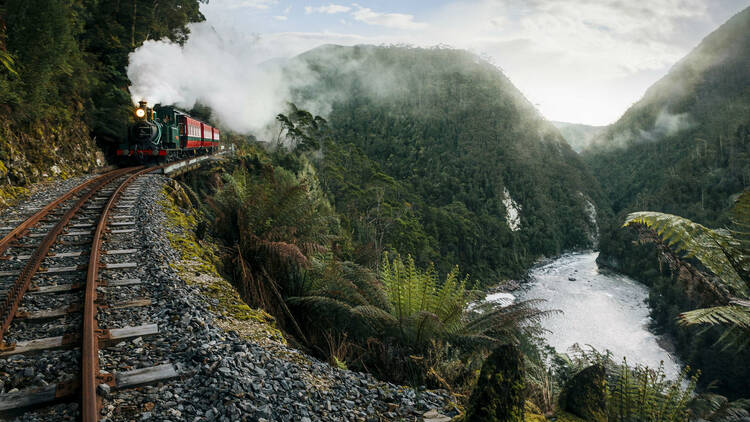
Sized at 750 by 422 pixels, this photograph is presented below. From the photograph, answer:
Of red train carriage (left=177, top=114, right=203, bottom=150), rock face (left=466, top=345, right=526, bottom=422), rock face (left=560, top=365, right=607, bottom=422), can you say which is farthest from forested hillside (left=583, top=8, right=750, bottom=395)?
red train carriage (left=177, top=114, right=203, bottom=150)

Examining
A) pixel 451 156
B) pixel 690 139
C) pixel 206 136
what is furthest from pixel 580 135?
pixel 206 136

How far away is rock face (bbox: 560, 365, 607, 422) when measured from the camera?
2301 mm

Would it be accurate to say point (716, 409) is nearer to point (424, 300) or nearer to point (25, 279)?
point (424, 300)

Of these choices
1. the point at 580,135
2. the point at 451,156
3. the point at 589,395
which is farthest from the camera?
the point at 580,135

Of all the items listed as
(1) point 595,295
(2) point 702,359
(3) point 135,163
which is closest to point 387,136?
(1) point 595,295

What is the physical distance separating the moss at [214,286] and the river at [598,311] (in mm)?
24114

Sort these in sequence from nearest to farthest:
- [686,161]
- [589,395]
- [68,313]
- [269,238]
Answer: [589,395] → [68,313] → [269,238] → [686,161]

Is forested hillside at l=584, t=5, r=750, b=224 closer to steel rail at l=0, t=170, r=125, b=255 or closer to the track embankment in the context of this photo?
the track embankment

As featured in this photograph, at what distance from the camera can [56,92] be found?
34.3ft

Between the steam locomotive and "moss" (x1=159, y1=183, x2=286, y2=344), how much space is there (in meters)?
7.13

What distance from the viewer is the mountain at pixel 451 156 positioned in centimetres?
4819

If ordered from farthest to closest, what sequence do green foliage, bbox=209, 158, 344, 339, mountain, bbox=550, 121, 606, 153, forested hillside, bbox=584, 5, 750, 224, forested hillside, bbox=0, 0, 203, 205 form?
mountain, bbox=550, 121, 606, 153, forested hillside, bbox=584, 5, 750, 224, forested hillside, bbox=0, 0, 203, 205, green foliage, bbox=209, 158, 344, 339

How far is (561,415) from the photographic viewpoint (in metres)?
2.38

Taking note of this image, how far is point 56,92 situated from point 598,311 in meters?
45.5
